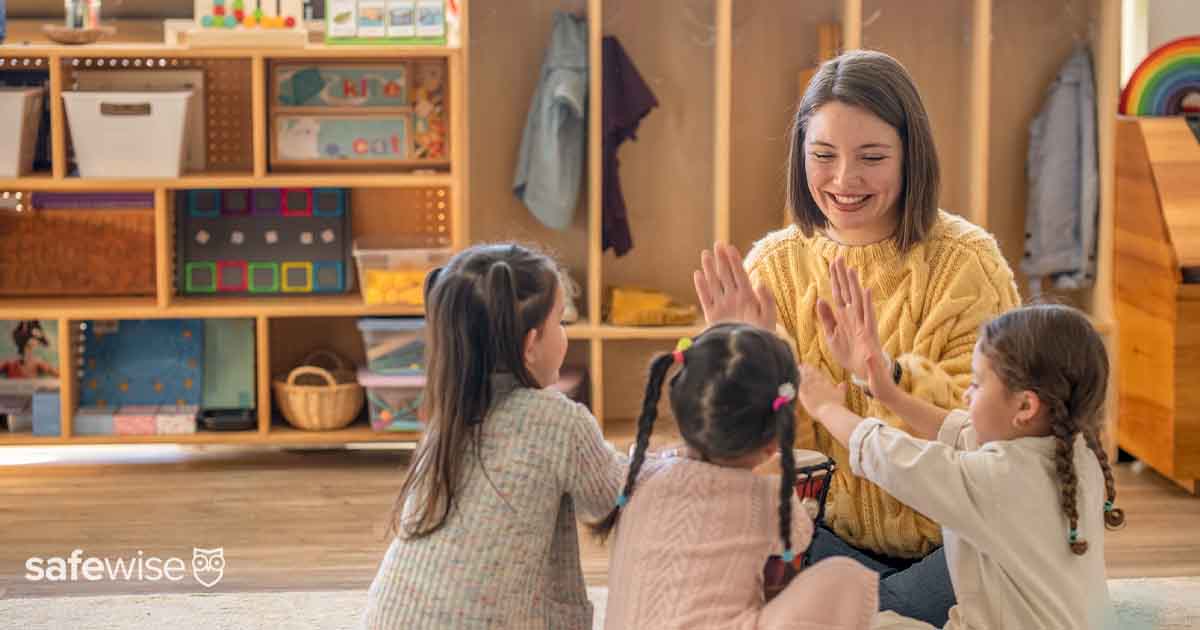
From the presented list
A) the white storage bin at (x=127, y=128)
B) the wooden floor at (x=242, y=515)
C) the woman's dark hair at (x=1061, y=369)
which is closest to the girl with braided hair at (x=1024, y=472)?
the woman's dark hair at (x=1061, y=369)

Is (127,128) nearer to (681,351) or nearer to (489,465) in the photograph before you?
(489,465)

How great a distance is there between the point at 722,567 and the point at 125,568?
190cm

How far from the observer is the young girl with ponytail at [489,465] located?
2057 millimetres

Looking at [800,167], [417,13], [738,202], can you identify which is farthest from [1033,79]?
[800,167]

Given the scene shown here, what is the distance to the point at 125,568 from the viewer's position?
3438mm

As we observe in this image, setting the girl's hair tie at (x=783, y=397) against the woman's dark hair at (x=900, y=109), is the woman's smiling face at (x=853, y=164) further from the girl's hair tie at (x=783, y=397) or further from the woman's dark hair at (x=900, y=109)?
the girl's hair tie at (x=783, y=397)

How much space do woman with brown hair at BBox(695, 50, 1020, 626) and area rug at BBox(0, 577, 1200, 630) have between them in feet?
2.49

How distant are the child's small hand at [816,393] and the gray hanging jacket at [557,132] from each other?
2.19 meters

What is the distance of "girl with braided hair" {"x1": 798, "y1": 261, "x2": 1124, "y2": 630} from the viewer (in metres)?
2.08

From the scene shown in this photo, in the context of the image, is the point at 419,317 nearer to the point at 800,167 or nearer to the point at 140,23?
the point at 140,23

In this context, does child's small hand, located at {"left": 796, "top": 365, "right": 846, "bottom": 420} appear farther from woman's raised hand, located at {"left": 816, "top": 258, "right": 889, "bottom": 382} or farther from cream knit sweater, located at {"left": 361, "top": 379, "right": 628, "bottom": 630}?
cream knit sweater, located at {"left": 361, "top": 379, "right": 628, "bottom": 630}

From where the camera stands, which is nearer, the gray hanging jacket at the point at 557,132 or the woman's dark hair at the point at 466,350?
the woman's dark hair at the point at 466,350

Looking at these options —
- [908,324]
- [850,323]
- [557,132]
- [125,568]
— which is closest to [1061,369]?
[850,323]

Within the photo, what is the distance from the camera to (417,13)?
422 centimetres
